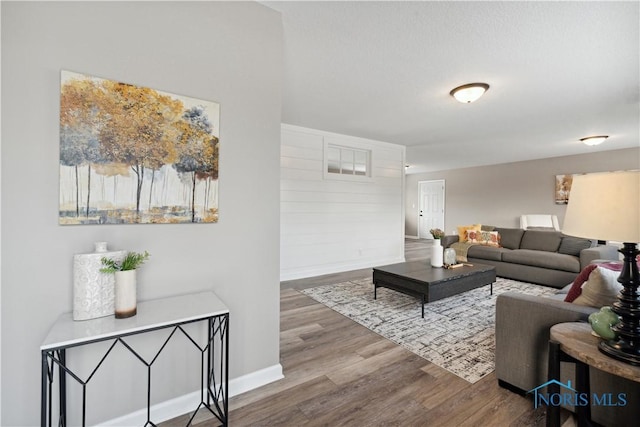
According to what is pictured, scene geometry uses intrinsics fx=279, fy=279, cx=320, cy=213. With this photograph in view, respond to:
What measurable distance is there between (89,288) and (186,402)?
0.88 m

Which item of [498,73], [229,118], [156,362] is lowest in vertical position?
[156,362]

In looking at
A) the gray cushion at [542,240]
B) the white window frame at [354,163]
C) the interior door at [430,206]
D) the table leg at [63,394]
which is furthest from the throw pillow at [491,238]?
the table leg at [63,394]

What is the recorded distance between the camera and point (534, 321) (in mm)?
1677

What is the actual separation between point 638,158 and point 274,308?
8445 millimetres

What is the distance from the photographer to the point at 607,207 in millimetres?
1140

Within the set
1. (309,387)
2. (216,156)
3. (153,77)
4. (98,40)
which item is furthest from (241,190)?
(309,387)

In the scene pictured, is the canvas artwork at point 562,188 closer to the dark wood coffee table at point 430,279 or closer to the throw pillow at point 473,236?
the throw pillow at point 473,236

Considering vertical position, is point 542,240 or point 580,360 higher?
point 542,240

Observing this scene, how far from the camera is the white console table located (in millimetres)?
1102

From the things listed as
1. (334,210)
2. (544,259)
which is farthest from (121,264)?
(544,259)

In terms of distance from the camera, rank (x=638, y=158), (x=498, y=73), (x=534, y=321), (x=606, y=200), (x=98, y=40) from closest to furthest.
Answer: (x=606, y=200)
(x=98, y=40)
(x=534, y=321)
(x=498, y=73)
(x=638, y=158)

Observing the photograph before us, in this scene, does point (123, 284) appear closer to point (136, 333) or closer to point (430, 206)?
point (136, 333)

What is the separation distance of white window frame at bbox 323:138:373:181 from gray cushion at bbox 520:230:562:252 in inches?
117

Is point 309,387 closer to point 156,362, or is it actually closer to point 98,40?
point 156,362
